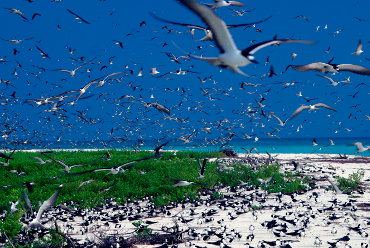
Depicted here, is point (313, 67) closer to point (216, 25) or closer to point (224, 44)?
point (224, 44)

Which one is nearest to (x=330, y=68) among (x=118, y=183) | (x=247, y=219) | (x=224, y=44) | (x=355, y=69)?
(x=355, y=69)

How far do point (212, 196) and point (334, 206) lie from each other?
470 centimetres

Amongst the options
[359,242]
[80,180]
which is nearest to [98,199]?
[80,180]

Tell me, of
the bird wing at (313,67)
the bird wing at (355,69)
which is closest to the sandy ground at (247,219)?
the bird wing at (355,69)

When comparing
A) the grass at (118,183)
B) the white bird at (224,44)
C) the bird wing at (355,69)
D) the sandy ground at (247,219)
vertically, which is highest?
the bird wing at (355,69)

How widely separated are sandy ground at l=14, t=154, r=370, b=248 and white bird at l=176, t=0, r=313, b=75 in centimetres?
453

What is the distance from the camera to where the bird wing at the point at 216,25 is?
201 inches

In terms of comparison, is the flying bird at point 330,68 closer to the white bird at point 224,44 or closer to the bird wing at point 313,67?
the bird wing at point 313,67

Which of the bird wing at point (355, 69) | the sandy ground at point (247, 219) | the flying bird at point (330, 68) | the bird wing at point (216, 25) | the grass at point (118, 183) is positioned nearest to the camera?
the bird wing at point (216, 25)

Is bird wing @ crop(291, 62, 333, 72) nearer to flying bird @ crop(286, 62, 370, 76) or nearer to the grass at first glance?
flying bird @ crop(286, 62, 370, 76)

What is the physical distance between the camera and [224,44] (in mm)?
5793

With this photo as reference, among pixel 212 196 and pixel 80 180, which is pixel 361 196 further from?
pixel 80 180

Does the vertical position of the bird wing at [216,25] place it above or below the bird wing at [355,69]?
below

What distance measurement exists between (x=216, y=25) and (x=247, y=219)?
26.2 ft
